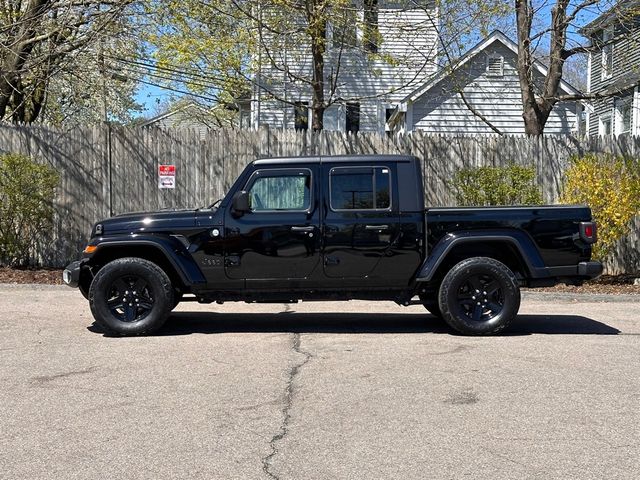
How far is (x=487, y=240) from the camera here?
26.8 ft

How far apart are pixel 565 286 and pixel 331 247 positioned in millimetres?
5687

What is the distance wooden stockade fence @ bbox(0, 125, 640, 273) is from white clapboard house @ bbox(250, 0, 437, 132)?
7.97ft

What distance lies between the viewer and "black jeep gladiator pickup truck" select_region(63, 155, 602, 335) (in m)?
8.17

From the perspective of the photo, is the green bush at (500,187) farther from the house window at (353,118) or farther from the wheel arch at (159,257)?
the house window at (353,118)

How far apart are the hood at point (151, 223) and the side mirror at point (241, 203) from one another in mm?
489

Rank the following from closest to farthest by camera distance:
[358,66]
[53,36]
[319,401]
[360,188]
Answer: [319,401] < [360,188] < [53,36] < [358,66]

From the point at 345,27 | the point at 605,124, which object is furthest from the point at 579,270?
the point at 605,124

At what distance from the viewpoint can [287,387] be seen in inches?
242

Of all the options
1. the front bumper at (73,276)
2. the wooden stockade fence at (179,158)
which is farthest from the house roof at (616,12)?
the front bumper at (73,276)

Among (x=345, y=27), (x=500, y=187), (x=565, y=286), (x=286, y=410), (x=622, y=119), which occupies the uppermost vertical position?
(x=345, y=27)

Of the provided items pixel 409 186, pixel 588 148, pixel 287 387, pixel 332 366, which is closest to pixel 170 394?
pixel 287 387

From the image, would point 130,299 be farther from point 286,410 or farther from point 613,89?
point 613,89

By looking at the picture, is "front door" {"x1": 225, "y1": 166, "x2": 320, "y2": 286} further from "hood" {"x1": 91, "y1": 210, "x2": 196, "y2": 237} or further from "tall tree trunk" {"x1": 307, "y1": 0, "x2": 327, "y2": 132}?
"tall tree trunk" {"x1": 307, "y1": 0, "x2": 327, "y2": 132}

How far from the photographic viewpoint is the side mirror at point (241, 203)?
8.13m
